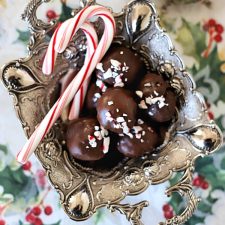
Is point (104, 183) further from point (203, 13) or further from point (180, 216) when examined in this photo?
point (203, 13)

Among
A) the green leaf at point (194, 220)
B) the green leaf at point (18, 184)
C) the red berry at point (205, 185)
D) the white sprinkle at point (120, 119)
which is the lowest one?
the green leaf at point (194, 220)

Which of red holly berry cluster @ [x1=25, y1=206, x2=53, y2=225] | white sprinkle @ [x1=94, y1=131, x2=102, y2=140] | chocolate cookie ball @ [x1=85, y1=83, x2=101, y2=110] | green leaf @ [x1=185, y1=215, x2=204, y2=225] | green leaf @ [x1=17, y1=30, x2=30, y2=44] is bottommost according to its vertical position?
green leaf @ [x1=185, y1=215, x2=204, y2=225]

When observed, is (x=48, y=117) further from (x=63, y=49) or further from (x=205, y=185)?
(x=205, y=185)

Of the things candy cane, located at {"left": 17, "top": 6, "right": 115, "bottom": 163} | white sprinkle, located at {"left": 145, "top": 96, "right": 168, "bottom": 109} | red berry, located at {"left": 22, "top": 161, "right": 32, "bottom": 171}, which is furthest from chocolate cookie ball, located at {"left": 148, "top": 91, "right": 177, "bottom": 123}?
red berry, located at {"left": 22, "top": 161, "right": 32, "bottom": 171}

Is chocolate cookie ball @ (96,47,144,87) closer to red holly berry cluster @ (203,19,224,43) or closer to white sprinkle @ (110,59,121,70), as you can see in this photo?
white sprinkle @ (110,59,121,70)

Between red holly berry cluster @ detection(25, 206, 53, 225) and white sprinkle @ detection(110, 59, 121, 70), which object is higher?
white sprinkle @ detection(110, 59, 121, 70)

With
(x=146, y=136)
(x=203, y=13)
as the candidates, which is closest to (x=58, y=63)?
(x=146, y=136)

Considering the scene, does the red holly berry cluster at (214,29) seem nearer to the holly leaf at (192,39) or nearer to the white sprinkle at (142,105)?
the holly leaf at (192,39)

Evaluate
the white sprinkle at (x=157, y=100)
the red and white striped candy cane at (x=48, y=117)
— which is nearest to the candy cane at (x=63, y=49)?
the red and white striped candy cane at (x=48, y=117)
